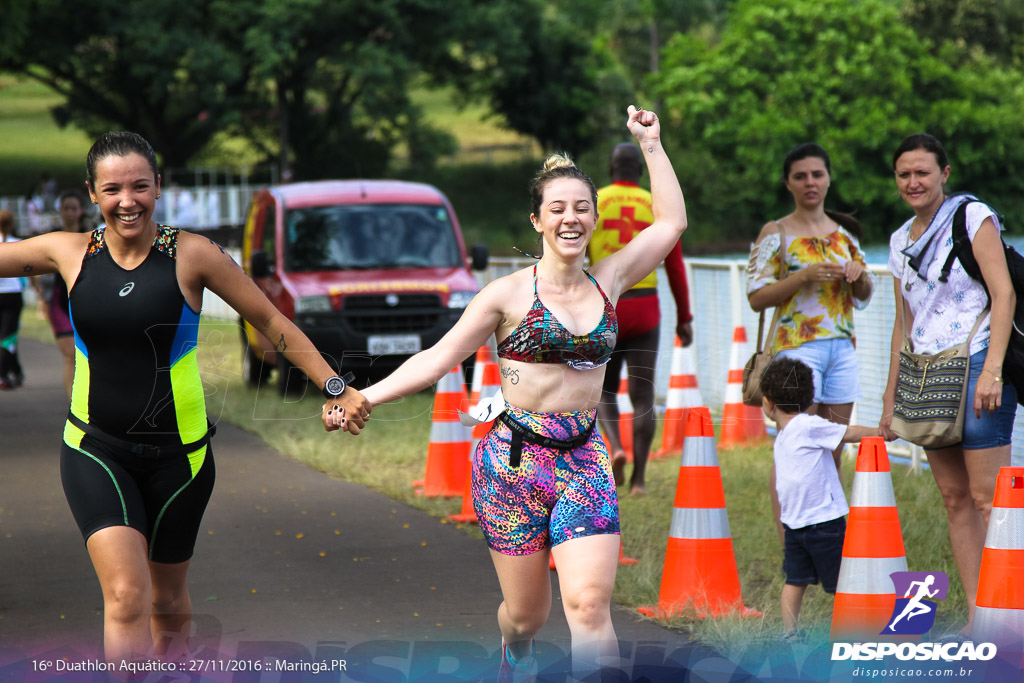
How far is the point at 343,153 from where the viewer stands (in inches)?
2100

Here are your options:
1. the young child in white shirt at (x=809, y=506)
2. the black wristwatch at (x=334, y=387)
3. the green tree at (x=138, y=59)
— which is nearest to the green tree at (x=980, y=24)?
the green tree at (x=138, y=59)

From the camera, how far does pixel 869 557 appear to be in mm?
5016

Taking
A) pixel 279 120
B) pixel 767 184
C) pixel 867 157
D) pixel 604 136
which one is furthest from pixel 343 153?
pixel 867 157

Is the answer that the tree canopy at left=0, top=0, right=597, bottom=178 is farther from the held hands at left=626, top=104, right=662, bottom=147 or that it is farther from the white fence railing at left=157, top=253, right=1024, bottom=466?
the held hands at left=626, top=104, right=662, bottom=147

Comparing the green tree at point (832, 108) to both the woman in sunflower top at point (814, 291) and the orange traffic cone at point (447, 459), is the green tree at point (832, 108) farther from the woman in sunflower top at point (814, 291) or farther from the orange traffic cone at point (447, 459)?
the woman in sunflower top at point (814, 291)

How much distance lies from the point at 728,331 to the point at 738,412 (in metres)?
1.71

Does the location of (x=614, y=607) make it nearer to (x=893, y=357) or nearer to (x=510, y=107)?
(x=893, y=357)

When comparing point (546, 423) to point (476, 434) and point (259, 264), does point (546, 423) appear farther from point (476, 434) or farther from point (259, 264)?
point (259, 264)

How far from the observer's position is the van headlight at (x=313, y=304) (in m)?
13.8

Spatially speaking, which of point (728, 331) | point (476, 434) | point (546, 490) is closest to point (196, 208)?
point (728, 331)

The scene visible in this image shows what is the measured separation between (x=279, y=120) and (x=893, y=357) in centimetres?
4897

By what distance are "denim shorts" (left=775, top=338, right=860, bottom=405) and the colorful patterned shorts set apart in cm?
255

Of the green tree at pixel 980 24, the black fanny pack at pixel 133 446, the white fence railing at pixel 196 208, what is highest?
the green tree at pixel 980 24

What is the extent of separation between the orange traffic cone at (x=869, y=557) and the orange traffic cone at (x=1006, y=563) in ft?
1.56
